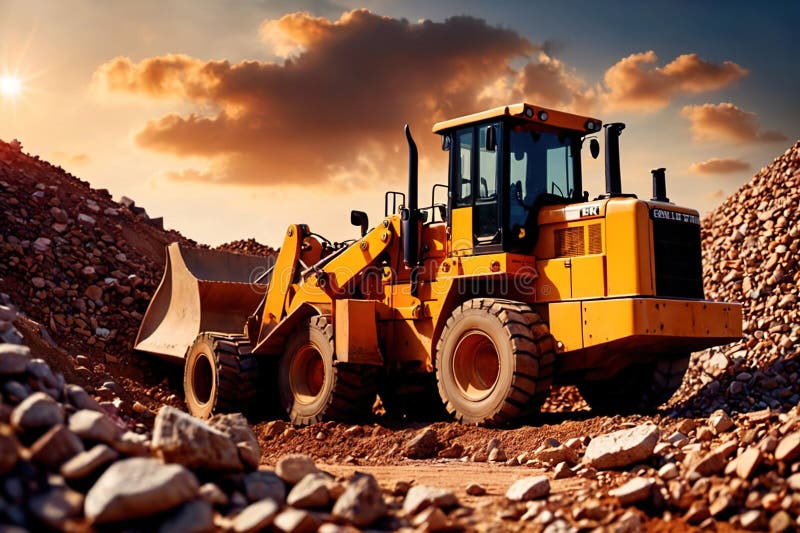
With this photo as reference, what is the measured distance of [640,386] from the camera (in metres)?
10.2

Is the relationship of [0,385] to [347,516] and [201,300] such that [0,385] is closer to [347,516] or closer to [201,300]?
[347,516]

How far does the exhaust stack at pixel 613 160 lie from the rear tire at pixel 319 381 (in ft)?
10.7

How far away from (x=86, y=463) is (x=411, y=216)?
21.0ft

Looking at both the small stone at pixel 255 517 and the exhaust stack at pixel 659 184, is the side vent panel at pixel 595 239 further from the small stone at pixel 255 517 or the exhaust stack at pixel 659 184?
the small stone at pixel 255 517

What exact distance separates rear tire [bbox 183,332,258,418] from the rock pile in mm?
3269

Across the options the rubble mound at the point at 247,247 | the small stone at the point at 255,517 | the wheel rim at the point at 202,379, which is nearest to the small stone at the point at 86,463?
the small stone at the point at 255,517

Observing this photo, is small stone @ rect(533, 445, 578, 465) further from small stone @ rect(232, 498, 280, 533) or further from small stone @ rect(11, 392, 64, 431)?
small stone @ rect(11, 392, 64, 431)

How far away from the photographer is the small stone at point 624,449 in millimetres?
6488

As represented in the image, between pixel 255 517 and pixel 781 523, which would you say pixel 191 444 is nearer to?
pixel 255 517

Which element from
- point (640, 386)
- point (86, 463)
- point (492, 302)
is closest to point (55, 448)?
point (86, 463)

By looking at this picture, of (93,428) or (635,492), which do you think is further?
(635,492)

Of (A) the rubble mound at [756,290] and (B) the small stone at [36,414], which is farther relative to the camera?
(A) the rubble mound at [756,290]

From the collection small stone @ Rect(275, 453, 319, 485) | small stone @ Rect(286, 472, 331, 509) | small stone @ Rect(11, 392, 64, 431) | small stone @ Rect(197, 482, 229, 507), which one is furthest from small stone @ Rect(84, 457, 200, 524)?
small stone @ Rect(275, 453, 319, 485)

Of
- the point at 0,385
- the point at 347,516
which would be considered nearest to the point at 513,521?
the point at 347,516
